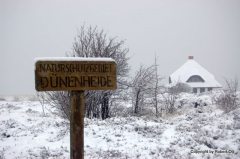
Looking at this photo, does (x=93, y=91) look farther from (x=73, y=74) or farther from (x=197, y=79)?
(x=197, y=79)

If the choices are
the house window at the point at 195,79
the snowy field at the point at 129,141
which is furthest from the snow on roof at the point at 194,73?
the snowy field at the point at 129,141

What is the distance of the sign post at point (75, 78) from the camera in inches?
106

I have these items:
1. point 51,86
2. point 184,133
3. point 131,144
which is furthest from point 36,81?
point 184,133

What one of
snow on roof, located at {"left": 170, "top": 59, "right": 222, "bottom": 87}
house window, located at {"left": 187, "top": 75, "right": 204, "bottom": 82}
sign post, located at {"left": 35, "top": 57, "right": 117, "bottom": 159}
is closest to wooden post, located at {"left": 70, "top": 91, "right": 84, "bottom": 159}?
sign post, located at {"left": 35, "top": 57, "right": 117, "bottom": 159}

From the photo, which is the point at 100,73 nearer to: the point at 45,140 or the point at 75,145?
the point at 75,145

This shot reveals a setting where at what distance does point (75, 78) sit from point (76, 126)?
0.71 metres

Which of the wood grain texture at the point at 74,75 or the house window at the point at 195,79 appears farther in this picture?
the house window at the point at 195,79

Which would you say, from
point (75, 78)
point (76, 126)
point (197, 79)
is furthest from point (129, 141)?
point (197, 79)

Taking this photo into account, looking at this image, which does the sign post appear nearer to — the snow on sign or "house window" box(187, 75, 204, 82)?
the snow on sign

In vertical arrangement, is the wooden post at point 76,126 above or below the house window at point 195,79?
below

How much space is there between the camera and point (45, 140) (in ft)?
Result: 17.2

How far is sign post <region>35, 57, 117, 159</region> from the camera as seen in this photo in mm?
2705

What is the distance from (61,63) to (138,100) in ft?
28.1

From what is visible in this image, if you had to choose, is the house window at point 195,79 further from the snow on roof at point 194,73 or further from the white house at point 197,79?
the snow on roof at point 194,73
